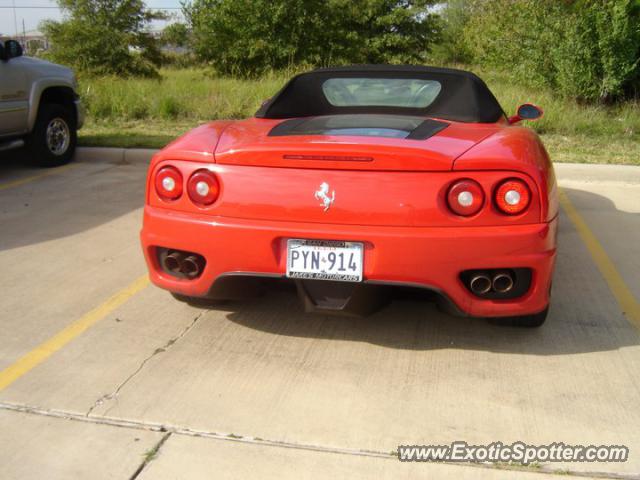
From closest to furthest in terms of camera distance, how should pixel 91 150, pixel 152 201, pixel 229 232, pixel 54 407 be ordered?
pixel 54 407
pixel 229 232
pixel 152 201
pixel 91 150

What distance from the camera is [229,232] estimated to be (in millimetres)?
3166

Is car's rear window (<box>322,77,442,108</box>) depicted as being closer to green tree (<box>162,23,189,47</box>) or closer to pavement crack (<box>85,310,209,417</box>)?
pavement crack (<box>85,310,209,417</box>)

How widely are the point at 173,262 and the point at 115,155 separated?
5.49m

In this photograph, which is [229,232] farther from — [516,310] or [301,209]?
[516,310]

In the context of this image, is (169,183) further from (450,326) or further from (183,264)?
(450,326)

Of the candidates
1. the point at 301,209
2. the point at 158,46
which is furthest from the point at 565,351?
the point at 158,46

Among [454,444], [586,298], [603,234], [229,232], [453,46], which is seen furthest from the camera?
[453,46]

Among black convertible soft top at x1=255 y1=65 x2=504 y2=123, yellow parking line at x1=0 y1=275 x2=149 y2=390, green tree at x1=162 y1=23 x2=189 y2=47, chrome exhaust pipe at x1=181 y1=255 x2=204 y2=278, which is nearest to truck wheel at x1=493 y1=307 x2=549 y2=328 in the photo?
black convertible soft top at x1=255 y1=65 x2=504 y2=123

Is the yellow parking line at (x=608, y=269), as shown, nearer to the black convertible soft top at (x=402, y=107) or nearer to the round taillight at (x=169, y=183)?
the black convertible soft top at (x=402, y=107)

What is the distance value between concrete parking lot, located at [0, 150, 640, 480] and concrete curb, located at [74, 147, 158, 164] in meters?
3.78

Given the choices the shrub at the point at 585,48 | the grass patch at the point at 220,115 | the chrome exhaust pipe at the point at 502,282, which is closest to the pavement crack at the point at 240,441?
the chrome exhaust pipe at the point at 502,282

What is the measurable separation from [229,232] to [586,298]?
2.24 metres

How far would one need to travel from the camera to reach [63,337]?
11.9ft

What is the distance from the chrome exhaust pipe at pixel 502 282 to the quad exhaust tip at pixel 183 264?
134cm
